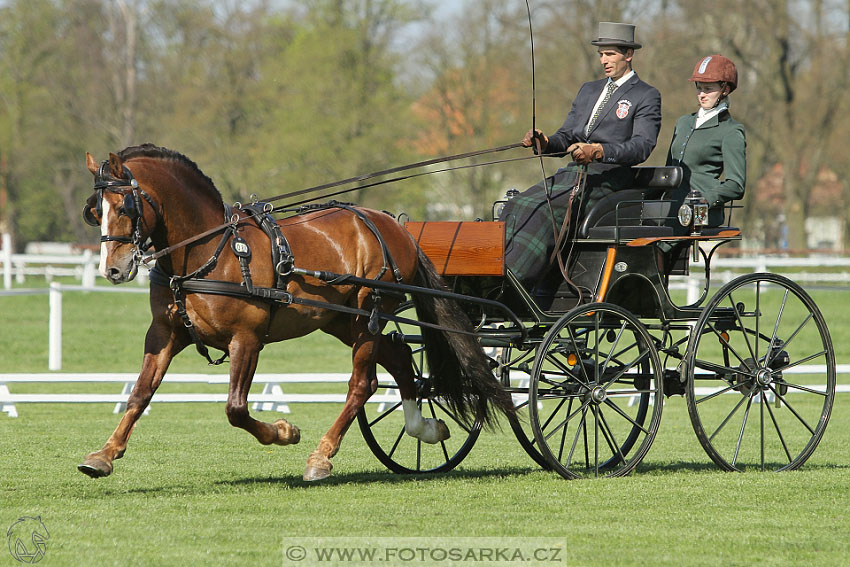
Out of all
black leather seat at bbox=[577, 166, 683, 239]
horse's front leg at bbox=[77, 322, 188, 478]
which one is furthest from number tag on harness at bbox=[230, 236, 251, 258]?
black leather seat at bbox=[577, 166, 683, 239]

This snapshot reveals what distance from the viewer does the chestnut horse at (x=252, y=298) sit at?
608cm

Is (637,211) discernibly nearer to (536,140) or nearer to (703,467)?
(536,140)

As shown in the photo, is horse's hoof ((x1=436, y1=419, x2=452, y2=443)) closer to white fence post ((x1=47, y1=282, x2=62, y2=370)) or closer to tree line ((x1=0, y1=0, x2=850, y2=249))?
white fence post ((x1=47, y1=282, x2=62, y2=370))

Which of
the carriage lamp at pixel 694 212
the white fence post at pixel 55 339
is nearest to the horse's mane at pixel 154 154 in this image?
the carriage lamp at pixel 694 212

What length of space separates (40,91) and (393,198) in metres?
12.9

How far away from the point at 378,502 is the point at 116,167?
84.2 inches

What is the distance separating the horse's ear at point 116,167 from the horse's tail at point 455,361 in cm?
195

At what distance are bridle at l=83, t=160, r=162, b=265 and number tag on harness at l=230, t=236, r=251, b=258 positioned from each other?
51 centimetres

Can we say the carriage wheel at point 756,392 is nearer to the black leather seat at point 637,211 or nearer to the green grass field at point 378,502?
the green grass field at point 378,502

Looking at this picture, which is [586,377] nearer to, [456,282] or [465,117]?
[456,282]

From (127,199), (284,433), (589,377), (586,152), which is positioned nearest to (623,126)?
(586,152)

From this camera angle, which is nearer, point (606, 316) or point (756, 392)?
point (606, 316)

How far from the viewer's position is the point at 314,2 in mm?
39062

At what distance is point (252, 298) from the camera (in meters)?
6.38
